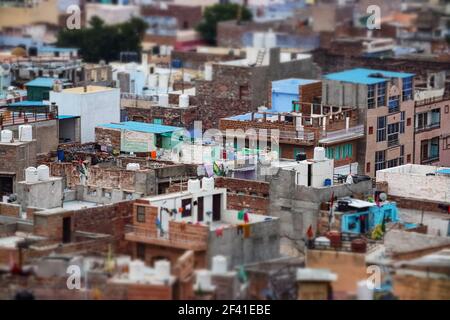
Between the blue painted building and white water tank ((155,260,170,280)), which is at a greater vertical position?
the blue painted building

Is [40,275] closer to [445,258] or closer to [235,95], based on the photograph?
[445,258]

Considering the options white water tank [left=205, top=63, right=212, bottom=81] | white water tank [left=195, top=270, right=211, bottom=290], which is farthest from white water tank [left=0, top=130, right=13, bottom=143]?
white water tank [left=205, top=63, right=212, bottom=81]

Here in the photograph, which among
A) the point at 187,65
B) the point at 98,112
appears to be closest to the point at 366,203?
the point at 98,112

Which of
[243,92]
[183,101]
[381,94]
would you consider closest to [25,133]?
[183,101]

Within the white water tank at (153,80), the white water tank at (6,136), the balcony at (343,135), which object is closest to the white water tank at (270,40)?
the white water tank at (153,80)

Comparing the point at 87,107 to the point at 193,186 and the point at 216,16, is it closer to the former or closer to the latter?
the point at 193,186

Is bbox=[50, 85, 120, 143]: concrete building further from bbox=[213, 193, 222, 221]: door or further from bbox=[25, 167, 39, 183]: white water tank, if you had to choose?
bbox=[213, 193, 222, 221]: door

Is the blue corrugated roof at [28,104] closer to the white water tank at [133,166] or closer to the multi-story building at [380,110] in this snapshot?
the white water tank at [133,166]
